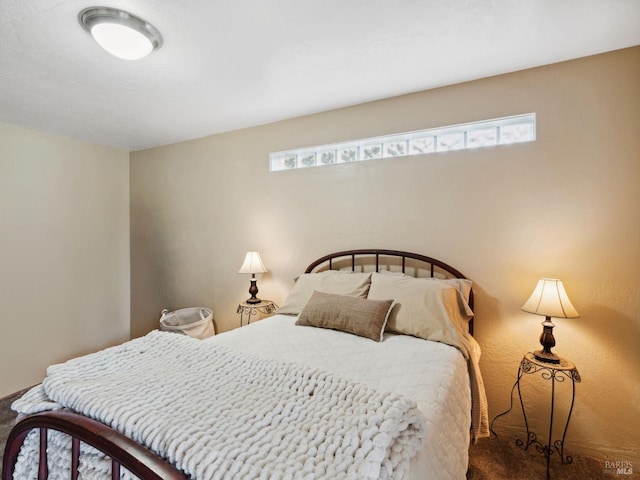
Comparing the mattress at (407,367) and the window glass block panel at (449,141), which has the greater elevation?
the window glass block panel at (449,141)

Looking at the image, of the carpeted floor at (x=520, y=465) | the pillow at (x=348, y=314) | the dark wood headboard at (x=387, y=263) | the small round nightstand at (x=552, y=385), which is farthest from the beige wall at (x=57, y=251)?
the small round nightstand at (x=552, y=385)

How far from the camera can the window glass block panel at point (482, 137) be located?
7.14 ft

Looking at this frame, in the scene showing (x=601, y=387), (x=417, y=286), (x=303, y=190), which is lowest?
(x=601, y=387)

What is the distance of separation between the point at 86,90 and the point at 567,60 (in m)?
3.30

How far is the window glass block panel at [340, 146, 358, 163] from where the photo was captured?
2676 millimetres

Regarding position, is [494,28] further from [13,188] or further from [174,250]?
[13,188]

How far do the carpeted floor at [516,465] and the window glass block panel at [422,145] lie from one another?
2.06 metres

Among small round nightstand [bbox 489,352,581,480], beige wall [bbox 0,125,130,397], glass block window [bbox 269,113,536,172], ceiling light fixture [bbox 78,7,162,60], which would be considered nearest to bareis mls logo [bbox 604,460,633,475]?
small round nightstand [bbox 489,352,581,480]

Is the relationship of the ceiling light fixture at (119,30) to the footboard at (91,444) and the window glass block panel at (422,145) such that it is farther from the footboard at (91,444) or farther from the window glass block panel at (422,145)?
the window glass block panel at (422,145)

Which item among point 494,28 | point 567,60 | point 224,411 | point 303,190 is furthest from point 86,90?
point 567,60

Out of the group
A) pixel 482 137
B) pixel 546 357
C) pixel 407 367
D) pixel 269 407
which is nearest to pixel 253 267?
pixel 407 367

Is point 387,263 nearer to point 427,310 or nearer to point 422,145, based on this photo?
point 427,310

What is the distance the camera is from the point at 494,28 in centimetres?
164

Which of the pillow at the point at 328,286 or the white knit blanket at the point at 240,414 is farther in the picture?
the pillow at the point at 328,286
